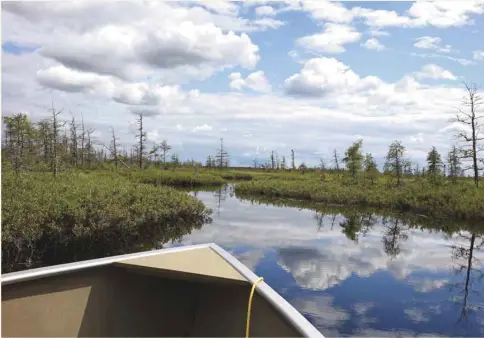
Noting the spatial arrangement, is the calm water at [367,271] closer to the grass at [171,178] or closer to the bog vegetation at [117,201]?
the bog vegetation at [117,201]

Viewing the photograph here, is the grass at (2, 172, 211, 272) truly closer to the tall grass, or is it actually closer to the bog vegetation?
the bog vegetation

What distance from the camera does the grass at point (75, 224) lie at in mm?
8102

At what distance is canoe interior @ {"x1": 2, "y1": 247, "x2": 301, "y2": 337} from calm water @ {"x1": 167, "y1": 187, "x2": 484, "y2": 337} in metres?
2.89

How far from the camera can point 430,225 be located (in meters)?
15.8

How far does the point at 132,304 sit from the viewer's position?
3.39 metres

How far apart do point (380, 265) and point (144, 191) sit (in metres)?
8.67

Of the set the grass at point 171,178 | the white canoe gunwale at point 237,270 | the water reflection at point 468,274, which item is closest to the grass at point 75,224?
the white canoe gunwale at point 237,270

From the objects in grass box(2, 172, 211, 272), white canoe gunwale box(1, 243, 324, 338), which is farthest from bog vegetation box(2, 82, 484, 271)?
white canoe gunwale box(1, 243, 324, 338)

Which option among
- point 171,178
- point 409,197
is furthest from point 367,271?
point 171,178

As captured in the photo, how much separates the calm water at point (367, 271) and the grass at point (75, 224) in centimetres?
129

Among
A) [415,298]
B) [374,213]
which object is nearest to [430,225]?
[374,213]

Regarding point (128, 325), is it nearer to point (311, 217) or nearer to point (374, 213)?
point (311, 217)

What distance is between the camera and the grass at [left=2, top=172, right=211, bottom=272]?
810 centimetres

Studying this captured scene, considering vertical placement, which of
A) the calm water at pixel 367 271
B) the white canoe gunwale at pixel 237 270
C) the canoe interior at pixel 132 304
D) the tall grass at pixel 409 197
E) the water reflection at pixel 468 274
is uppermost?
the white canoe gunwale at pixel 237 270
